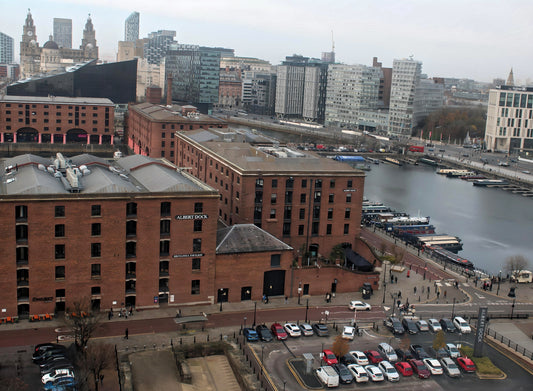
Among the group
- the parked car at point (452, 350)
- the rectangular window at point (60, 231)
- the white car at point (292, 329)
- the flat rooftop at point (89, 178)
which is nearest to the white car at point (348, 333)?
the white car at point (292, 329)

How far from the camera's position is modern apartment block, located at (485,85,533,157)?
140 m

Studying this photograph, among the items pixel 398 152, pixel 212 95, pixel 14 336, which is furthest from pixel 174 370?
pixel 212 95

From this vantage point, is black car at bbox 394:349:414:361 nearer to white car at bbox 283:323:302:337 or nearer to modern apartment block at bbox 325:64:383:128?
white car at bbox 283:323:302:337

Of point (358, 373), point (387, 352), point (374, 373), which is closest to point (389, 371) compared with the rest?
point (374, 373)

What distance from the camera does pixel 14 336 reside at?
102 feet

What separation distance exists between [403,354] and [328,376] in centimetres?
530

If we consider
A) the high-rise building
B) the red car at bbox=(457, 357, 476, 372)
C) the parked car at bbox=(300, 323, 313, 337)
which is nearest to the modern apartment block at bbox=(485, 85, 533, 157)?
the high-rise building

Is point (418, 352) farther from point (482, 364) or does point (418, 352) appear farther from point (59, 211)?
point (59, 211)

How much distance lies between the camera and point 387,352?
31.4 metres

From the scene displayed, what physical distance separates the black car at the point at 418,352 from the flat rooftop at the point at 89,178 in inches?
574

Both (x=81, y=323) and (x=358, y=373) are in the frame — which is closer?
(x=358, y=373)

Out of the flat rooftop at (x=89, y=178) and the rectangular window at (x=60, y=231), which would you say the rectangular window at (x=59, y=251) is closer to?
the rectangular window at (x=60, y=231)

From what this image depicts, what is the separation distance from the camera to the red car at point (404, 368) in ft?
97.0

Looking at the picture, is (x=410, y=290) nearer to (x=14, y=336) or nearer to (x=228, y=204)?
(x=228, y=204)
